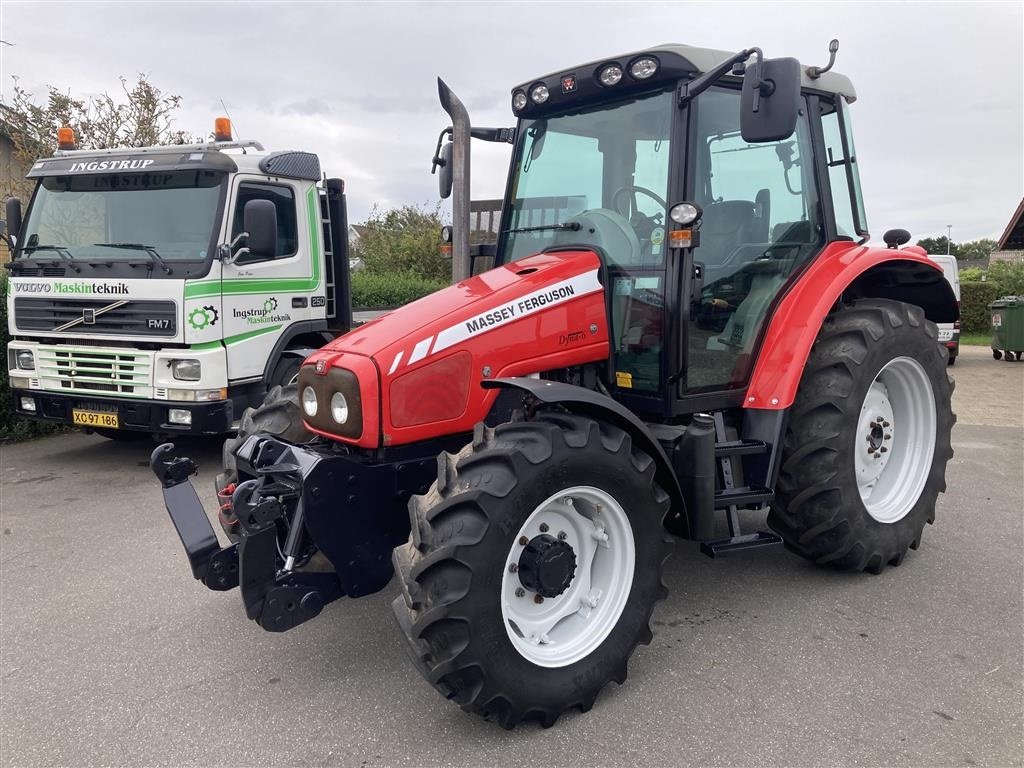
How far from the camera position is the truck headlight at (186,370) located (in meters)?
5.84

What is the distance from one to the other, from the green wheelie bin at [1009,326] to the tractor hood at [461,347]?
1481 cm

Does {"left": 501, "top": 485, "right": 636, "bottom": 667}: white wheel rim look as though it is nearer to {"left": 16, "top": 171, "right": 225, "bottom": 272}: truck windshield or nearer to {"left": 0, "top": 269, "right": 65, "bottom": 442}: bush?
{"left": 16, "top": 171, "right": 225, "bottom": 272}: truck windshield

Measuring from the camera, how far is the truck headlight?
584 centimetres

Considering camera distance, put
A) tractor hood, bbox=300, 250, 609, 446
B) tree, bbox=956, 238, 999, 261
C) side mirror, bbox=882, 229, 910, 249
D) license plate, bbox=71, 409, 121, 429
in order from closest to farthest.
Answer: tractor hood, bbox=300, 250, 609, 446
side mirror, bbox=882, 229, 910, 249
license plate, bbox=71, 409, 121, 429
tree, bbox=956, 238, 999, 261

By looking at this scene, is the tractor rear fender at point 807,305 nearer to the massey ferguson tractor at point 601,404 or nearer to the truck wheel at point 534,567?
the massey ferguson tractor at point 601,404

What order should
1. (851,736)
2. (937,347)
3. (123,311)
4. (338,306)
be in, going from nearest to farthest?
(851,736)
(937,347)
(123,311)
(338,306)

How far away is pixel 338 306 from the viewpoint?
735 cm

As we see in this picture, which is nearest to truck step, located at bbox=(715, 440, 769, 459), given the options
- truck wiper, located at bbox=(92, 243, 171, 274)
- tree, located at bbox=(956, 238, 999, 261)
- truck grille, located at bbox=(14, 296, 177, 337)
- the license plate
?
truck grille, located at bbox=(14, 296, 177, 337)

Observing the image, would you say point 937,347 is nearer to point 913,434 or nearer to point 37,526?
point 913,434

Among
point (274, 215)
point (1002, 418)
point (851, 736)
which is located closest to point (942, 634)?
point (851, 736)

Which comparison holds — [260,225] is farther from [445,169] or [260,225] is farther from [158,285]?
[445,169]

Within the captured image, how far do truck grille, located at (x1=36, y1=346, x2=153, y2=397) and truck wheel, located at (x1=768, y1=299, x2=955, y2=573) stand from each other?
484cm

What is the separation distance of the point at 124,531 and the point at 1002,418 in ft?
29.8

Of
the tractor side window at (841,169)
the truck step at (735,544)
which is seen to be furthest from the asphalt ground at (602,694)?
the tractor side window at (841,169)
